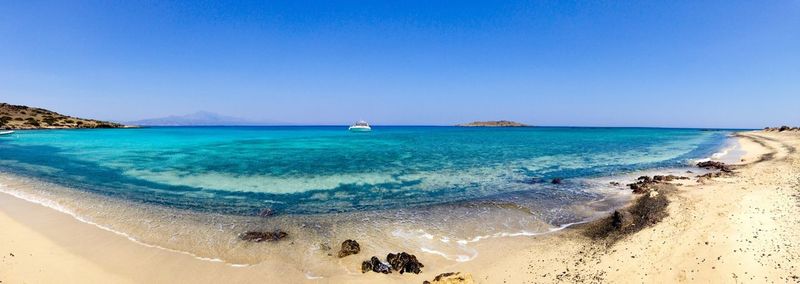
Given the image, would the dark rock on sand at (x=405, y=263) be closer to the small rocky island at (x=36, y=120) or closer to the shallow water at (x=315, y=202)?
the shallow water at (x=315, y=202)

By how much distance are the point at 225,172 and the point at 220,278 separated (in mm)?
16991

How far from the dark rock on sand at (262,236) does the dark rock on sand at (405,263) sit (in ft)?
12.7

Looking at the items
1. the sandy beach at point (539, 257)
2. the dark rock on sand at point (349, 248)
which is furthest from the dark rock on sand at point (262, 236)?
the dark rock on sand at point (349, 248)

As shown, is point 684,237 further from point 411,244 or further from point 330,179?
point 330,179

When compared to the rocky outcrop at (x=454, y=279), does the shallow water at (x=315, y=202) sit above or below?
below

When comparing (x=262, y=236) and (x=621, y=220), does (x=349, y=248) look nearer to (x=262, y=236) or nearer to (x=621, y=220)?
(x=262, y=236)

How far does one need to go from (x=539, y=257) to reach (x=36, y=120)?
440 feet

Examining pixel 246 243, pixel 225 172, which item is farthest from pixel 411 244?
pixel 225 172

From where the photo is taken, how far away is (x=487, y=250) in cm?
1044

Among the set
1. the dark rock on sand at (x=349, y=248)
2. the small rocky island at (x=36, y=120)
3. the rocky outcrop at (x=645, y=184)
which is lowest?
the dark rock on sand at (x=349, y=248)

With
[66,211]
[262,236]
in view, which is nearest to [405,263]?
[262,236]

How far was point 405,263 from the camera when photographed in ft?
29.3

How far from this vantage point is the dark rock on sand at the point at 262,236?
432 inches

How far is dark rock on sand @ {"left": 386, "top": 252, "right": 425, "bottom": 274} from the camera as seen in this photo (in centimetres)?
885
